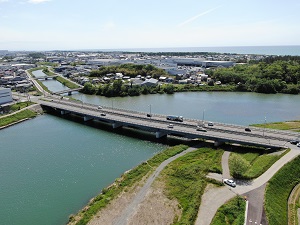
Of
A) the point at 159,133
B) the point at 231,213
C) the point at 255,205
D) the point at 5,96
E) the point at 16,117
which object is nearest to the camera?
the point at 231,213

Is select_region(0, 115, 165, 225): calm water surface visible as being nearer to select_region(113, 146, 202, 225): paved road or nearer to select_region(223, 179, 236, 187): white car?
select_region(113, 146, 202, 225): paved road

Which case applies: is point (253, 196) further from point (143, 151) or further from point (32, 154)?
point (32, 154)

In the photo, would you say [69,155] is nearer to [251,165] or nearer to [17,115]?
[251,165]

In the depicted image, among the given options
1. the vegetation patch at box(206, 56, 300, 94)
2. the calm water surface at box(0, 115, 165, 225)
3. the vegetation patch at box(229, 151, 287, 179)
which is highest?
the vegetation patch at box(206, 56, 300, 94)

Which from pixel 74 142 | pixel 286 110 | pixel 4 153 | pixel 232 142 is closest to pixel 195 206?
pixel 232 142

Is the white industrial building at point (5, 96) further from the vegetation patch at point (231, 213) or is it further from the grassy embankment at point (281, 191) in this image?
the grassy embankment at point (281, 191)

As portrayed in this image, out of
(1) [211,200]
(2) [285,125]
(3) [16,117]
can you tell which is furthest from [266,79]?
(3) [16,117]

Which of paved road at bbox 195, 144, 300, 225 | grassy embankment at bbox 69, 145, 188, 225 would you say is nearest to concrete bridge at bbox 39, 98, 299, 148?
grassy embankment at bbox 69, 145, 188, 225
